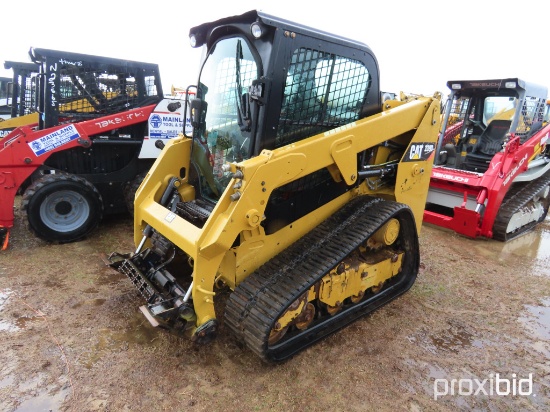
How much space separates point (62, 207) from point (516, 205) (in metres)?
6.62

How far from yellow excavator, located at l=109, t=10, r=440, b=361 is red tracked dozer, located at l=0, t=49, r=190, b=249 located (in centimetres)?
192

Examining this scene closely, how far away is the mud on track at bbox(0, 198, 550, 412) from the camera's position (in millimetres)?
2365

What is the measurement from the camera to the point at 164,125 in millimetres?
5355

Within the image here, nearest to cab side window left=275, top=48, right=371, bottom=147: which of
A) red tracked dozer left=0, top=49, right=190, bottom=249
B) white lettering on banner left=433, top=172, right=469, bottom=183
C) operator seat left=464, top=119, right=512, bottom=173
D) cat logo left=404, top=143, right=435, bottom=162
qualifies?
cat logo left=404, top=143, right=435, bottom=162

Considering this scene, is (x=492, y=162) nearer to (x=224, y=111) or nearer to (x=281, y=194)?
(x=281, y=194)

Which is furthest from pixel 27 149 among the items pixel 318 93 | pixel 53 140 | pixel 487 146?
pixel 487 146

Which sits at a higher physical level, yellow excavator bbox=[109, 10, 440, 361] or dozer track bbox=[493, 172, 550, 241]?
yellow excavator bbox=[109, 10, 440, 361]

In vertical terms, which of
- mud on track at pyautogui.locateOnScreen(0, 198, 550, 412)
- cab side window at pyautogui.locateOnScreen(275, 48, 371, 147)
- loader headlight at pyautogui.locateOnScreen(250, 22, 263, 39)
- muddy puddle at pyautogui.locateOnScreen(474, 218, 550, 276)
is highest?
loader headlight at pyautogui.locateOnScreen(250, 22, 263, 39)

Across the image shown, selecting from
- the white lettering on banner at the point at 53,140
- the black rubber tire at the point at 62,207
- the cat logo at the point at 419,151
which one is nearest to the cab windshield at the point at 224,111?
the cat logo at the point at 419,151

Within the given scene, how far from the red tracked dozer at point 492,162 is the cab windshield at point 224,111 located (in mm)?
4121

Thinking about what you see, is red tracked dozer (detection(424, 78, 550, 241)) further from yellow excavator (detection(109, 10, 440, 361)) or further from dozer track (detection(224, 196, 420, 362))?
dozer track (detection(224, 196, 420, 362))

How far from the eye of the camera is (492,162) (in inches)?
221

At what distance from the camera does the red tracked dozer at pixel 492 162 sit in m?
5.46

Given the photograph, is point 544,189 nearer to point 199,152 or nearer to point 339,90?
point 339,90
